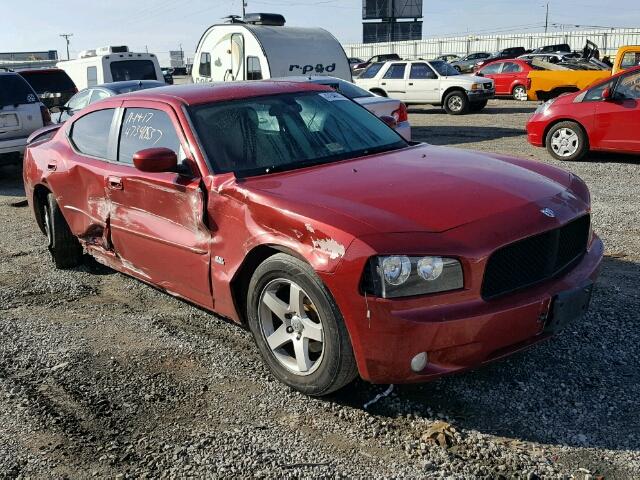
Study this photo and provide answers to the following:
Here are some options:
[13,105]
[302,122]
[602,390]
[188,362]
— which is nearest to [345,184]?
[302,122]

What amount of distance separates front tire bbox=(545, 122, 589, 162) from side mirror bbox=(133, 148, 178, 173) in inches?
319

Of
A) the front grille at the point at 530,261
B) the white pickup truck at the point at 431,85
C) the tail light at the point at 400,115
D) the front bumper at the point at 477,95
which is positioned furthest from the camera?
the white pickup truck at the point at 431,85

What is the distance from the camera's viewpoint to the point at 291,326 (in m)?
3.40

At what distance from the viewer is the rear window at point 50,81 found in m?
15.1

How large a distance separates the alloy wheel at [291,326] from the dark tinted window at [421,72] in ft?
55.7

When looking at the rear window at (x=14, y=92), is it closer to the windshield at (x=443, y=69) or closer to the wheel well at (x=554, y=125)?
the wheel well at (x=554, y=125)

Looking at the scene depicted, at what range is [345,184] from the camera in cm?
353

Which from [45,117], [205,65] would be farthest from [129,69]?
[45,117]

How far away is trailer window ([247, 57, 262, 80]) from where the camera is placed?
15586mm

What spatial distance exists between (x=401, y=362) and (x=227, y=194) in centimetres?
139

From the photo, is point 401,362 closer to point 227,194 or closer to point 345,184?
point 345,184

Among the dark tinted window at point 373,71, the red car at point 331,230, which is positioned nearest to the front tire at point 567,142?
the red car at point 331,230

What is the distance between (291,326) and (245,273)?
1.48 ft

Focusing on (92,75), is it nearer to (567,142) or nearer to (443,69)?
(443,69)
